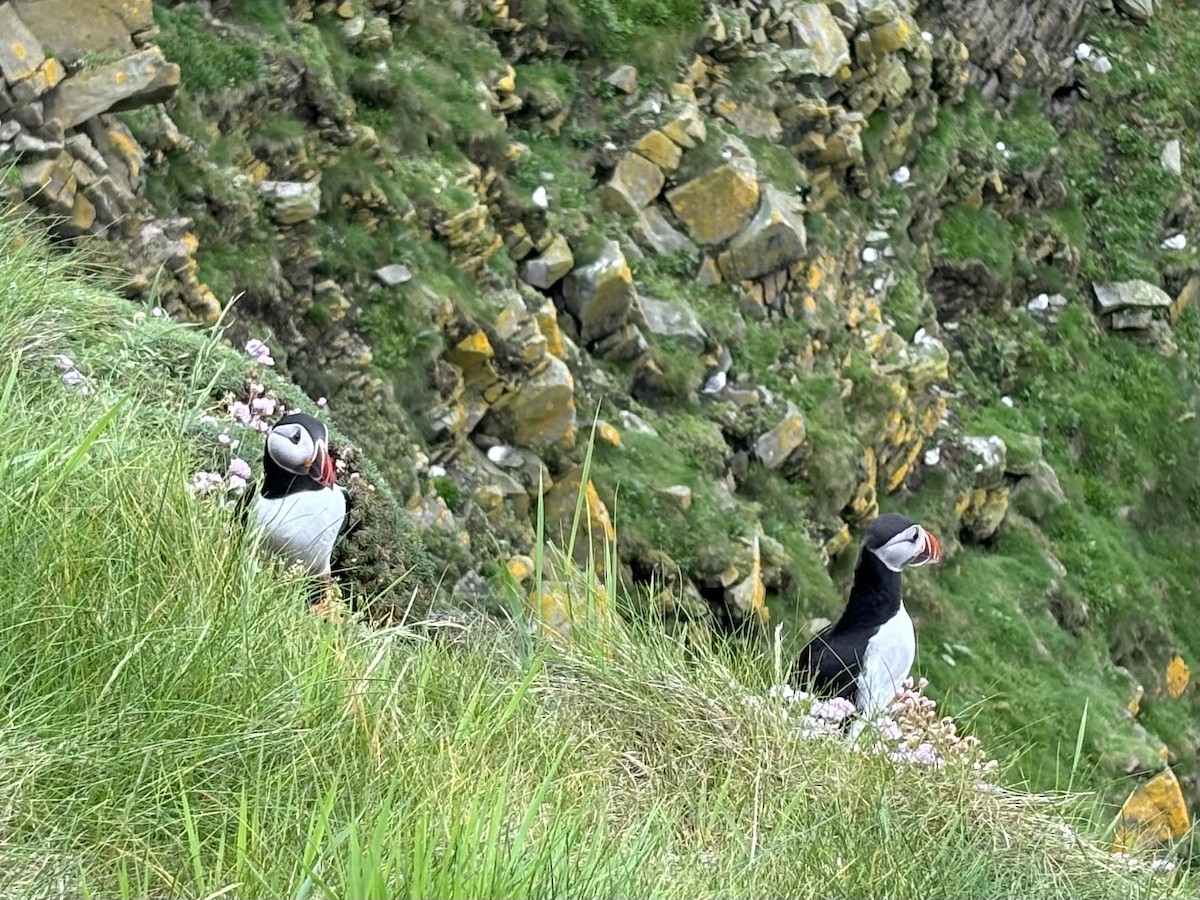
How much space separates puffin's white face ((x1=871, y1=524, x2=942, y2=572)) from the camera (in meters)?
5.52

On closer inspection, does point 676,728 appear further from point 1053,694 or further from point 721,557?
point 1053,694

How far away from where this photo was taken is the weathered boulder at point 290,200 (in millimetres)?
9617

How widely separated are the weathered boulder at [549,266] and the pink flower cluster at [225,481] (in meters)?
7.22

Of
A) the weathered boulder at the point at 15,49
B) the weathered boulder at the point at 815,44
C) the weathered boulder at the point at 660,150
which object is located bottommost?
the weathered boulder at the point at 660,150

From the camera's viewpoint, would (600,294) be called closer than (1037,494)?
Yes

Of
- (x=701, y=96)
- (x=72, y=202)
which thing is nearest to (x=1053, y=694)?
(x=701, y=96)

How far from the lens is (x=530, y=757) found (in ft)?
10.2

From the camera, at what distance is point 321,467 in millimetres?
4602

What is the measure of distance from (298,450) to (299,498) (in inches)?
6.5

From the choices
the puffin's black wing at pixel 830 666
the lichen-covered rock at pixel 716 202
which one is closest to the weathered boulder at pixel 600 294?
the lichen-covered rock at pixel 716 202

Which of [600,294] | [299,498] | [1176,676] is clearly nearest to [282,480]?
[299,498]

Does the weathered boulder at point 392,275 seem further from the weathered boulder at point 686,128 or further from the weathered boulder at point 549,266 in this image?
the weathered boulder at point 686,128

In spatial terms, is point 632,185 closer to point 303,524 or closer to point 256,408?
point 256,408

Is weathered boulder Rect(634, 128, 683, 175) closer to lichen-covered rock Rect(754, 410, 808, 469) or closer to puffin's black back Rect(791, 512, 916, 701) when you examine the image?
lichen-covered rock Rect(754, 410, 808, 469)
